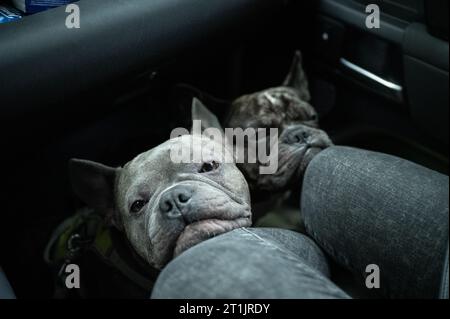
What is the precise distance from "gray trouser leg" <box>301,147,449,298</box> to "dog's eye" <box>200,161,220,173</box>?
24 centimetres

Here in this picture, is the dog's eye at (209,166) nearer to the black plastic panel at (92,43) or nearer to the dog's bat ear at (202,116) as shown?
the dog's bat ear at (202,116)

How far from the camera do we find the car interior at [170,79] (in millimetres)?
1163

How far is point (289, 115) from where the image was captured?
5.28 feet

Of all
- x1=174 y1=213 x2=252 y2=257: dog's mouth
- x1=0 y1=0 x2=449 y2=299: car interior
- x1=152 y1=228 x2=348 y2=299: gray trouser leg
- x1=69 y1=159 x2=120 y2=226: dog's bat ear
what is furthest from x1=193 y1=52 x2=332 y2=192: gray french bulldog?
x1=152 y1=228 x2=348 y2=299: gray trouser leg

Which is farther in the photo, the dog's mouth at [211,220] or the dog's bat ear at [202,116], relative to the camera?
the dog's bat ear at [202,116]

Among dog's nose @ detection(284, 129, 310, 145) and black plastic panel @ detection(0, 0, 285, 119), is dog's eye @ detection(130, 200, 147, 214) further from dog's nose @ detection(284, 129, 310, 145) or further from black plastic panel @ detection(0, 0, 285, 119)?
dog's nose @ detection(284, 129, 310, 145)

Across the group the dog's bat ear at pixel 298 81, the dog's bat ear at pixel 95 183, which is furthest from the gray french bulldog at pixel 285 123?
the dog's bat ear at pixel 95 183

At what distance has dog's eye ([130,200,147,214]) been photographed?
1151 millimetres

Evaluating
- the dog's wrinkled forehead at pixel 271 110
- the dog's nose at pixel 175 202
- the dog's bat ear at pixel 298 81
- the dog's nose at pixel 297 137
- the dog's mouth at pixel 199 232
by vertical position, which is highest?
the dog's bat ear at pixel 298 81

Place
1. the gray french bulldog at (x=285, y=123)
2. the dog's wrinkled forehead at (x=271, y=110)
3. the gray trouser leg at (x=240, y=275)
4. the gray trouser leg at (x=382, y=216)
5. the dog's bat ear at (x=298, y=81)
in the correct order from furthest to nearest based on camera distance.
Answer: the dog's bat ear at (x=298, y=81) < the dog's wrinkled forehead at (x=271, y=110) < the gray french bulldog at (x=285, y=123) < the gray trouser leg at (x=382, y=216) < the gray trouser leg at (x=240, y=275)

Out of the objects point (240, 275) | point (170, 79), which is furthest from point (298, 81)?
point (240, 275)

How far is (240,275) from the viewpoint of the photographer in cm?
77

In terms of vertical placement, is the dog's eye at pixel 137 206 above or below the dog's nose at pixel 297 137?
below
